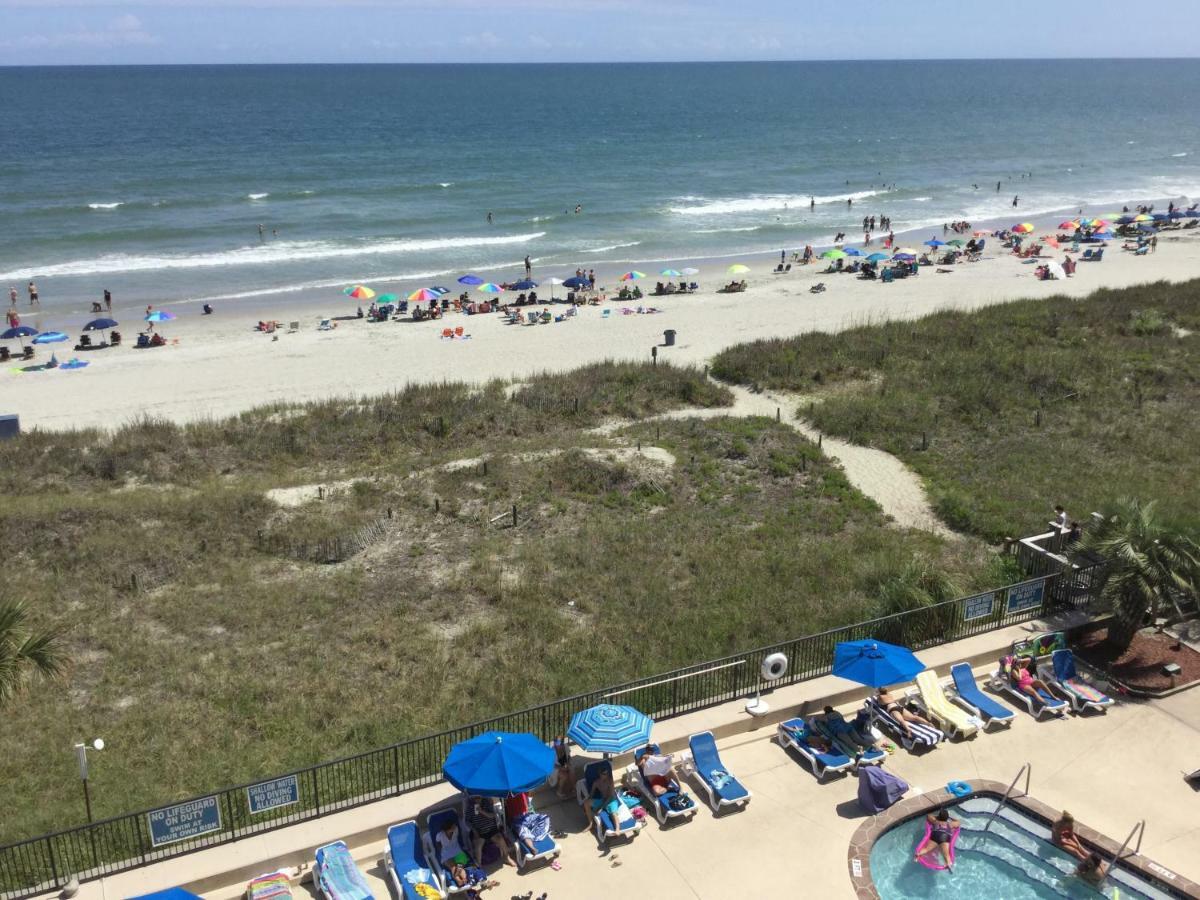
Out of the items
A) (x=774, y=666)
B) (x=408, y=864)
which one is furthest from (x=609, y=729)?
(x=774, y=666)

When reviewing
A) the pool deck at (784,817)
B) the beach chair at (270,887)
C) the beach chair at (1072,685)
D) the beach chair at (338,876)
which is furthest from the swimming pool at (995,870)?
the beach chair at (270,887)

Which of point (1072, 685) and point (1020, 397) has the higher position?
point (1020, 397)

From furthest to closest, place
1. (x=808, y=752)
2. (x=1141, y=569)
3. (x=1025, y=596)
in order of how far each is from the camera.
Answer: (x=1025, y=596) → (x=1141, y=569) → (x=808, y=752)

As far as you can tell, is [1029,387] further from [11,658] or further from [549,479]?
[11,658]

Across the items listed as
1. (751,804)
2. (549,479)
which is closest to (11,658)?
(751,804)

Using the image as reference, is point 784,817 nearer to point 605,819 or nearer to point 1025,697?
point 605,819
